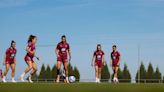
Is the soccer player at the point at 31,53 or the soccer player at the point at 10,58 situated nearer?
the soccer player at the point at 31,53

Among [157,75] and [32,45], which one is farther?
[157,75]

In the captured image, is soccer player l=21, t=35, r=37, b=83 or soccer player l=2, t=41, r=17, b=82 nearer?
soccer player l=21, t=35, r=37, b=83

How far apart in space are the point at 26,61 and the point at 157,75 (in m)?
83.0

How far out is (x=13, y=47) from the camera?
1045 inches

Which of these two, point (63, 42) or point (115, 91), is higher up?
point (63, 42)

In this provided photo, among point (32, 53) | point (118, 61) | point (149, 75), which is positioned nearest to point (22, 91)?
point (32, 53)

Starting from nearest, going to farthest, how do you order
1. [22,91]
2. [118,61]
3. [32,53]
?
1. [22,91]
2. [32,53]
3. [118,61]

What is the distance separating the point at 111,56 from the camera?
3108 centimetres

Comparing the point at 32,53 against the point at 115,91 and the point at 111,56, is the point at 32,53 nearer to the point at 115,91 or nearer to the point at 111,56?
the point at 111,56

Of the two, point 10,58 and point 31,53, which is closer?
point 31,53

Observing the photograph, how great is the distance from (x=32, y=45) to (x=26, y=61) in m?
0.74

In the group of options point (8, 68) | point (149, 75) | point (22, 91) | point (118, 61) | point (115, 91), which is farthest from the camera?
point (149, 75)

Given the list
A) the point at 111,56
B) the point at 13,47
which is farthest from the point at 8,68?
the point at 111,56

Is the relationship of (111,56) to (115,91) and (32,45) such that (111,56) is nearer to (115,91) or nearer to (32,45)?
(32,45)
